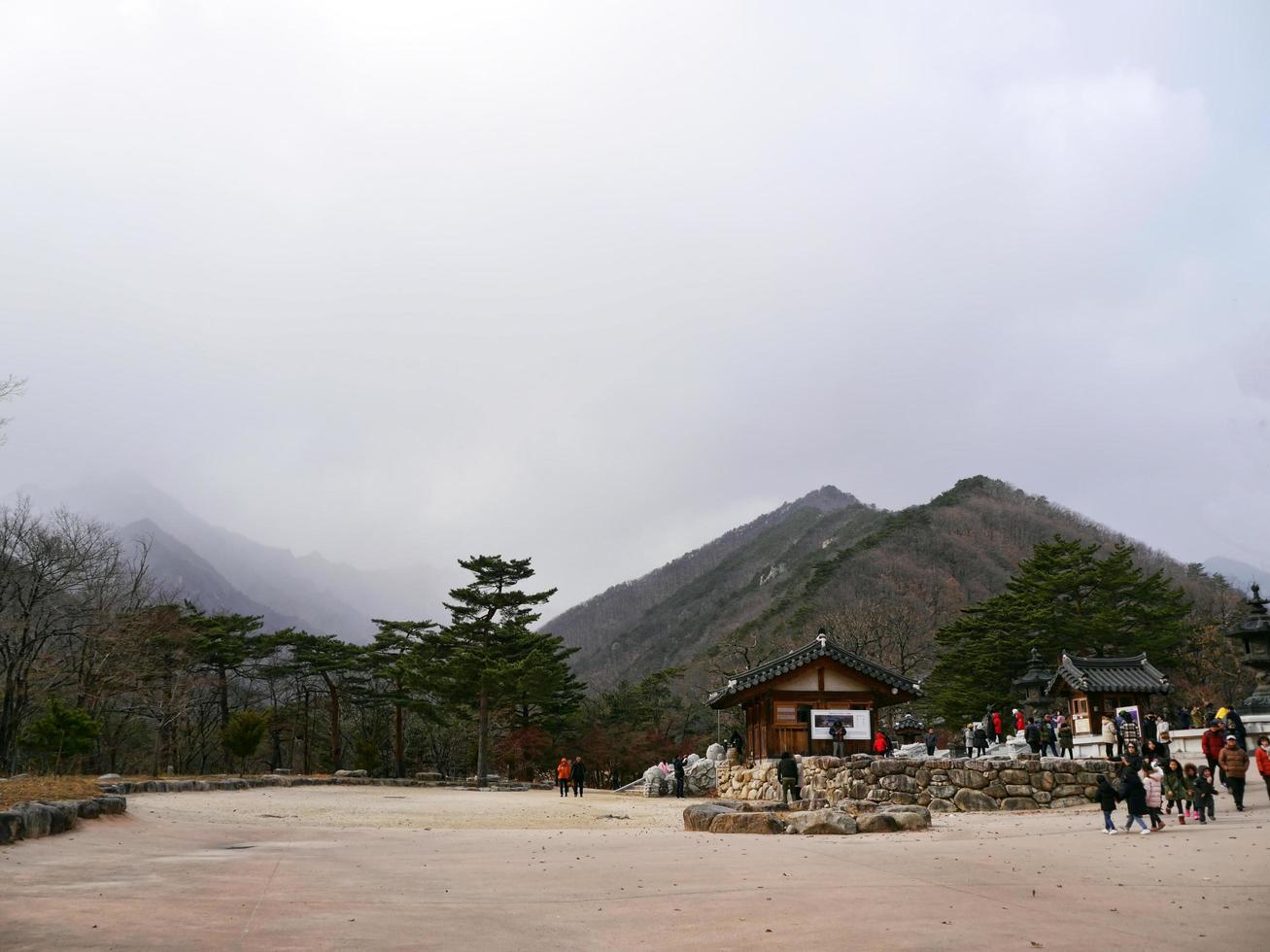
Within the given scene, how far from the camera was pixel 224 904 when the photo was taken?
7.40 m

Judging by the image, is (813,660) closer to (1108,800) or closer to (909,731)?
(1108,800)

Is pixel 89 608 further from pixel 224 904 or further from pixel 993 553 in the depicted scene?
pixel 993 553

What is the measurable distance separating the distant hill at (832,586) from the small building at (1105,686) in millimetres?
20666

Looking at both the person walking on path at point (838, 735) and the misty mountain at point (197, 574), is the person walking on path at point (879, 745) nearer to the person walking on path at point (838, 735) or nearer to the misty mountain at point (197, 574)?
the person walking on path at point (838, 735)

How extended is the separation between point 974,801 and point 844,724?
7255mm

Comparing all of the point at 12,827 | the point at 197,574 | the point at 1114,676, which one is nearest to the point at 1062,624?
the point at 1114,676

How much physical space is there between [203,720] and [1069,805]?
41550mm

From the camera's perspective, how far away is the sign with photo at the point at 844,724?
91.5ft

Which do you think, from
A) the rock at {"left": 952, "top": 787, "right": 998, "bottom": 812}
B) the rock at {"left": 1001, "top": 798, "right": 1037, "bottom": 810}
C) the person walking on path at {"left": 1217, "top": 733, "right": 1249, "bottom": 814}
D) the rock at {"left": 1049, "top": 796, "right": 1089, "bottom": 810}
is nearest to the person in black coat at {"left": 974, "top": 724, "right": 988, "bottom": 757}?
the rock at {"left": 1049, "top": 796, "right": 1089, "bottom": 810}

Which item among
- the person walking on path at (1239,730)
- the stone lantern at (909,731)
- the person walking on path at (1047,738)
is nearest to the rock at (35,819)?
the person walking on path at (1239,730)

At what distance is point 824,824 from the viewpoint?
1453 cm

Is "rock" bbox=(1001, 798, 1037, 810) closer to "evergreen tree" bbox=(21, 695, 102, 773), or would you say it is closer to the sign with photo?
the sign with photo

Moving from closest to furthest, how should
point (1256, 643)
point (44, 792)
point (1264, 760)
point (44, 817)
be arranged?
point (44, 817) < point (44, 792) < point (1264, 760) < point (1256, 643)

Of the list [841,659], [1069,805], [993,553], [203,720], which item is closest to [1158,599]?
[841,659]
